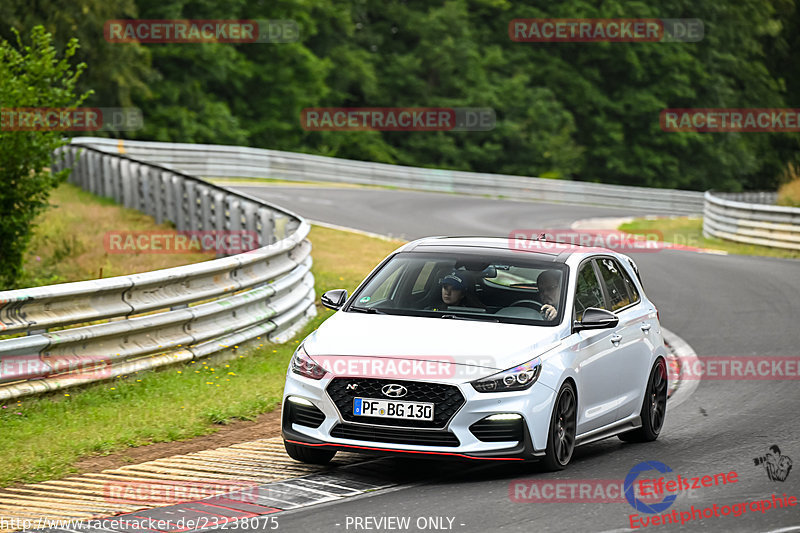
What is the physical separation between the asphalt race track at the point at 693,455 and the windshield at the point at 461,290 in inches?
42.7

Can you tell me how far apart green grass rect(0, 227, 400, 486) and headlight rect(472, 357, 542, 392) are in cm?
264

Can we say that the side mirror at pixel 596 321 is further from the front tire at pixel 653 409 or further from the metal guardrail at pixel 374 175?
the metal guardrail at pixel 374 175

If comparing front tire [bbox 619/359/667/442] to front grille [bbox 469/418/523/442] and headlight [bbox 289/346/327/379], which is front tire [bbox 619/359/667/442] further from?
headlight [bbox 289/346/327/379]

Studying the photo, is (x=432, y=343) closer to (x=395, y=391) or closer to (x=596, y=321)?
(x=395, y=391)

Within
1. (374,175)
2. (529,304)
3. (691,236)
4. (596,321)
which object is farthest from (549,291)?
(374,175)

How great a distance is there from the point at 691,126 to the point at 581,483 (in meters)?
66.1

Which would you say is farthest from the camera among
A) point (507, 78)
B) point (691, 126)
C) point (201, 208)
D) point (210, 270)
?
point (691, 126)

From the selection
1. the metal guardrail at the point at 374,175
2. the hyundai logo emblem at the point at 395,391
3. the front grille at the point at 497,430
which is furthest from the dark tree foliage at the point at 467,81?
the front grille at the point at 497,430

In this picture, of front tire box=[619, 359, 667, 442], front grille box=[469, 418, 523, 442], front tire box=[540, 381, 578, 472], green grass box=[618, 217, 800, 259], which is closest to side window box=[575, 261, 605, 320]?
front tire box=[540, 381, 578, 472]

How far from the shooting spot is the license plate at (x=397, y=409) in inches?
309

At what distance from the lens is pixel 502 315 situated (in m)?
8.85

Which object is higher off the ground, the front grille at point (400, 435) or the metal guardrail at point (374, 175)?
the front grille at point (400, 435)

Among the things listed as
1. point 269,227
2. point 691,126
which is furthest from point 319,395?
point 691,126

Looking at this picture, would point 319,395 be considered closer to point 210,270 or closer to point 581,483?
point 581,483
